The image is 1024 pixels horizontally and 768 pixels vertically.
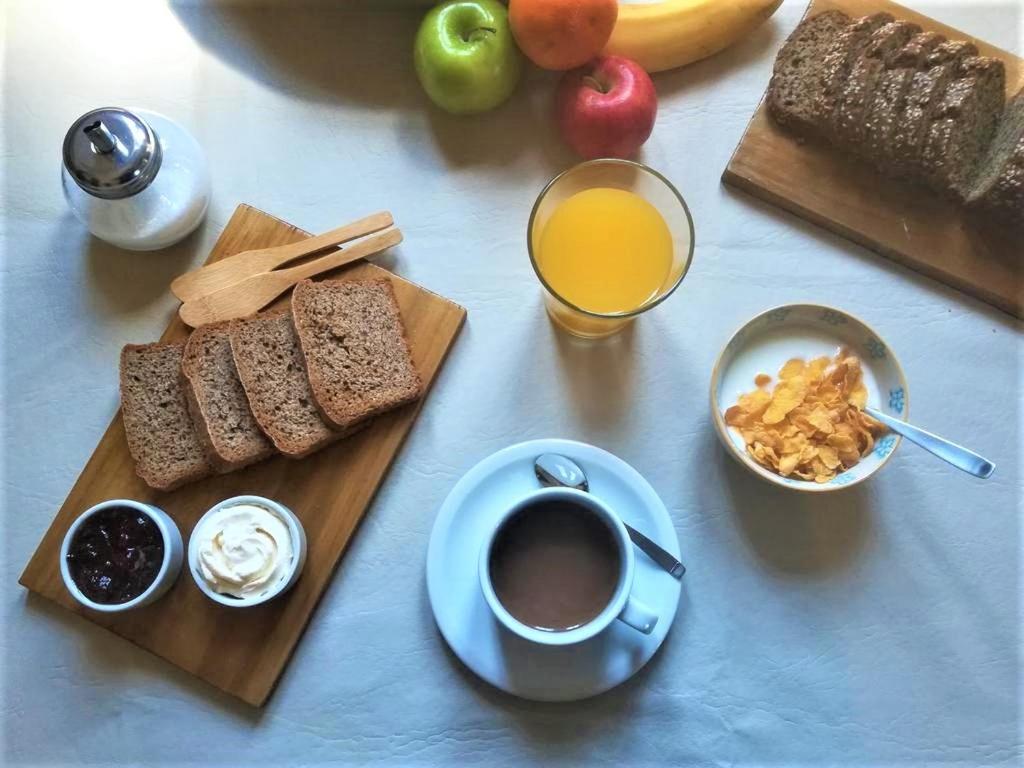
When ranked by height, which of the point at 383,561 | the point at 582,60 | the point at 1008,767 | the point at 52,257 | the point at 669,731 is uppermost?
the point at 582,60

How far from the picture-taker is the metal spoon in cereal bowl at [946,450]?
115cm

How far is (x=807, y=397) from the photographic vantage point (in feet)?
4.04

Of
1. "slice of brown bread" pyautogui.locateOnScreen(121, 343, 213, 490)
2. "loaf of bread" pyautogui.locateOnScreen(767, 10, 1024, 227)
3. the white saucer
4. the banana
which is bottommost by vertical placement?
the white saucer

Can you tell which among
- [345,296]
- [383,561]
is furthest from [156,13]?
[383,561]

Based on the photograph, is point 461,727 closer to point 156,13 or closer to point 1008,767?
point 1008,767

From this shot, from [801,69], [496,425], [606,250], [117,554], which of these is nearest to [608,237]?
[606,250]

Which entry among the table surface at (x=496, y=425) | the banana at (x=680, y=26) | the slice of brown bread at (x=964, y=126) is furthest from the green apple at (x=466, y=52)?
the slice of brown bread at (x=964, y=126)

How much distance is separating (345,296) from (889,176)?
0.88 meters

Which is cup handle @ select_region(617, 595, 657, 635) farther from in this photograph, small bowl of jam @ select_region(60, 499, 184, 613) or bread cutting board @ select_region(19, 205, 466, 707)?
small bowl of jam @ select_region(60, 499, 184, 613)

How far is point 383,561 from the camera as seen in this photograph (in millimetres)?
1271

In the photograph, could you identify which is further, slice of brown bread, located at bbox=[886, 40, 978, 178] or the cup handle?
slice of brown bread, located at bbox=[886, 40, 978, 178]

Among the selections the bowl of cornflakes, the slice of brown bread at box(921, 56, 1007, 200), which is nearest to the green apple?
the bowl of cornflakes

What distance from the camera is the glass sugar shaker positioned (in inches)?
46.8

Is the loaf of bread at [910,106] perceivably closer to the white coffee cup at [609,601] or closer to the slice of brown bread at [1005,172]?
the slice of brown bread at [1005,172]
